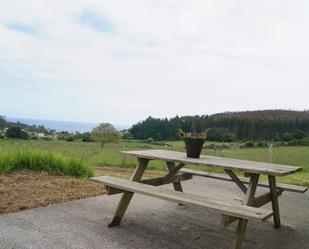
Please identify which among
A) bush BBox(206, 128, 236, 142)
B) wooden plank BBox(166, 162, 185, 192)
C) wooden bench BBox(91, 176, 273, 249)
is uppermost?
bush BBox(206, 128, 236, 142)

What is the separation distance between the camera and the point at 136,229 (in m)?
3.63

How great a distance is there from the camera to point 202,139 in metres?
3.91

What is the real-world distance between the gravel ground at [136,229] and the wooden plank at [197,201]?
0.46 meters

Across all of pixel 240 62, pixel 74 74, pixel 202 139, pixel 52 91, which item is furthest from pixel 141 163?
pixel 74 74

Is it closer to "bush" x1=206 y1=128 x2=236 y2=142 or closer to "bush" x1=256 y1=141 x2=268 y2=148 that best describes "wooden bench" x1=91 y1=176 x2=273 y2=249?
"bush" x1=206 y1=128 x2=236 y2=142

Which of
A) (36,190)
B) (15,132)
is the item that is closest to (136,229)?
(36,190)

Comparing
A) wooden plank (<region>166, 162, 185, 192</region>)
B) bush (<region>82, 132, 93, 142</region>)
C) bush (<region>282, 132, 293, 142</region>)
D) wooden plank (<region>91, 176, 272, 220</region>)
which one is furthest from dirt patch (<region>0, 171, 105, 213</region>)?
bush (<region>82, 132, 93, 142</region>)

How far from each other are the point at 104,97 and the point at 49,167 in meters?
15.7

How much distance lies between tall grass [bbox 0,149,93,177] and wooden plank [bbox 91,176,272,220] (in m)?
3.17

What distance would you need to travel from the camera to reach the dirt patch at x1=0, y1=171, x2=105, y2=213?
430cm

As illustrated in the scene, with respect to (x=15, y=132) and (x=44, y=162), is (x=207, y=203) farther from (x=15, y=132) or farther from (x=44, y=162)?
(x=15, y=132)

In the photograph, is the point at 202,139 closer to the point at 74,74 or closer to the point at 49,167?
the point at 49,167

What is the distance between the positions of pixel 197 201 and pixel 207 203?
111mm

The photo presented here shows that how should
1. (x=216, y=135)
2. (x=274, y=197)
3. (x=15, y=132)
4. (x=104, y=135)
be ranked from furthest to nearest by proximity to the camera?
(x=104, y=135) < (x=15, y=132) < (x=216, y=135) < (x=274, y=197)
